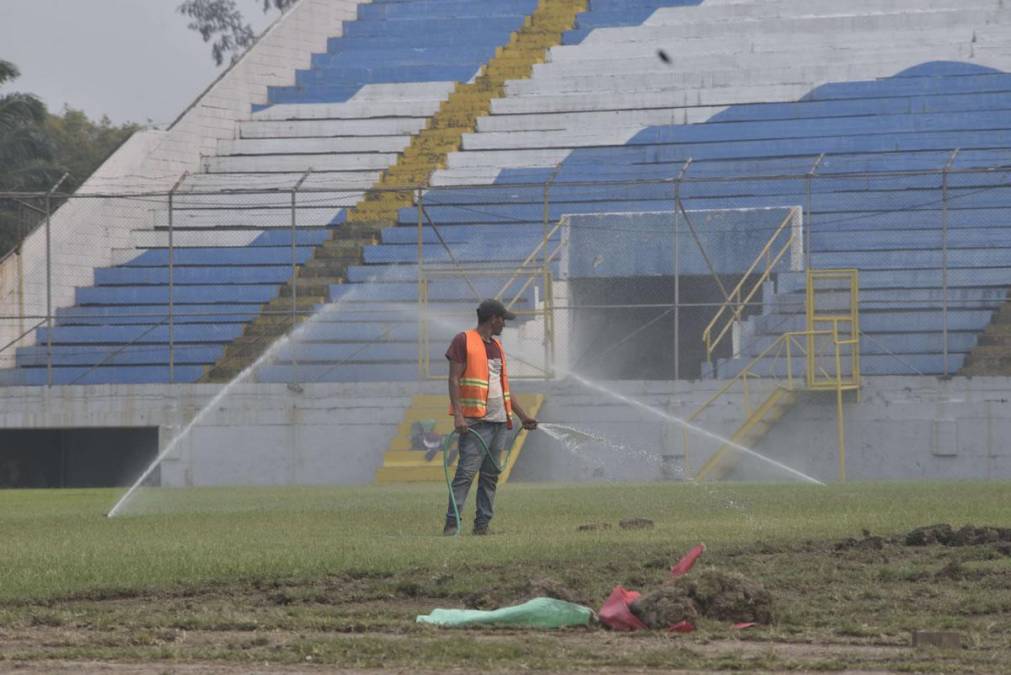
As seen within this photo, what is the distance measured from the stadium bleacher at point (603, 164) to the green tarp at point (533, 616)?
17.9 meters

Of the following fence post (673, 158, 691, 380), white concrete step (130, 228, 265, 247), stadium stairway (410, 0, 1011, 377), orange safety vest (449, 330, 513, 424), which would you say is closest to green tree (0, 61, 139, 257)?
white concrete step (130, 228, 265, 247)

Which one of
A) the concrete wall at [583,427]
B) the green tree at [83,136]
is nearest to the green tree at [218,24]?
the green tree at [83,136]

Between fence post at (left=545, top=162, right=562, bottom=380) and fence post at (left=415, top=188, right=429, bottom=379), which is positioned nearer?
fence post at (left=545, top=162, right=562, bottom=380)

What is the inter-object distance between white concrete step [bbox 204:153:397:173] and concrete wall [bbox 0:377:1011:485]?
800cm

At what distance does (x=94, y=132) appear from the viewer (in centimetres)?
6469

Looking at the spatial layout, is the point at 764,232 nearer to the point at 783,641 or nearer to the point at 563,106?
the point at 563,106

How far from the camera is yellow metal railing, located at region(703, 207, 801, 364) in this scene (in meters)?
27.2

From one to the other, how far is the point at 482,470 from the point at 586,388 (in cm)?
1400

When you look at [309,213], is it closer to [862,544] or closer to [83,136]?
[862,544]

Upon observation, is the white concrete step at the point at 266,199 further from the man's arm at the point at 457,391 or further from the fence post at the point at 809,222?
the man's arm at the point at 457,391

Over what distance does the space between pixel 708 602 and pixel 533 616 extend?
2.49ft

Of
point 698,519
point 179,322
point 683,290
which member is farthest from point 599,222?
point 698,519

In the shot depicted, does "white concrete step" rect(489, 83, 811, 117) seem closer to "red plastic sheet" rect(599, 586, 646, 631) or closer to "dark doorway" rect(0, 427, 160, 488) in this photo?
"dark doorway" rect(0, 427, 160, 488)

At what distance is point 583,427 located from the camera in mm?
26719
